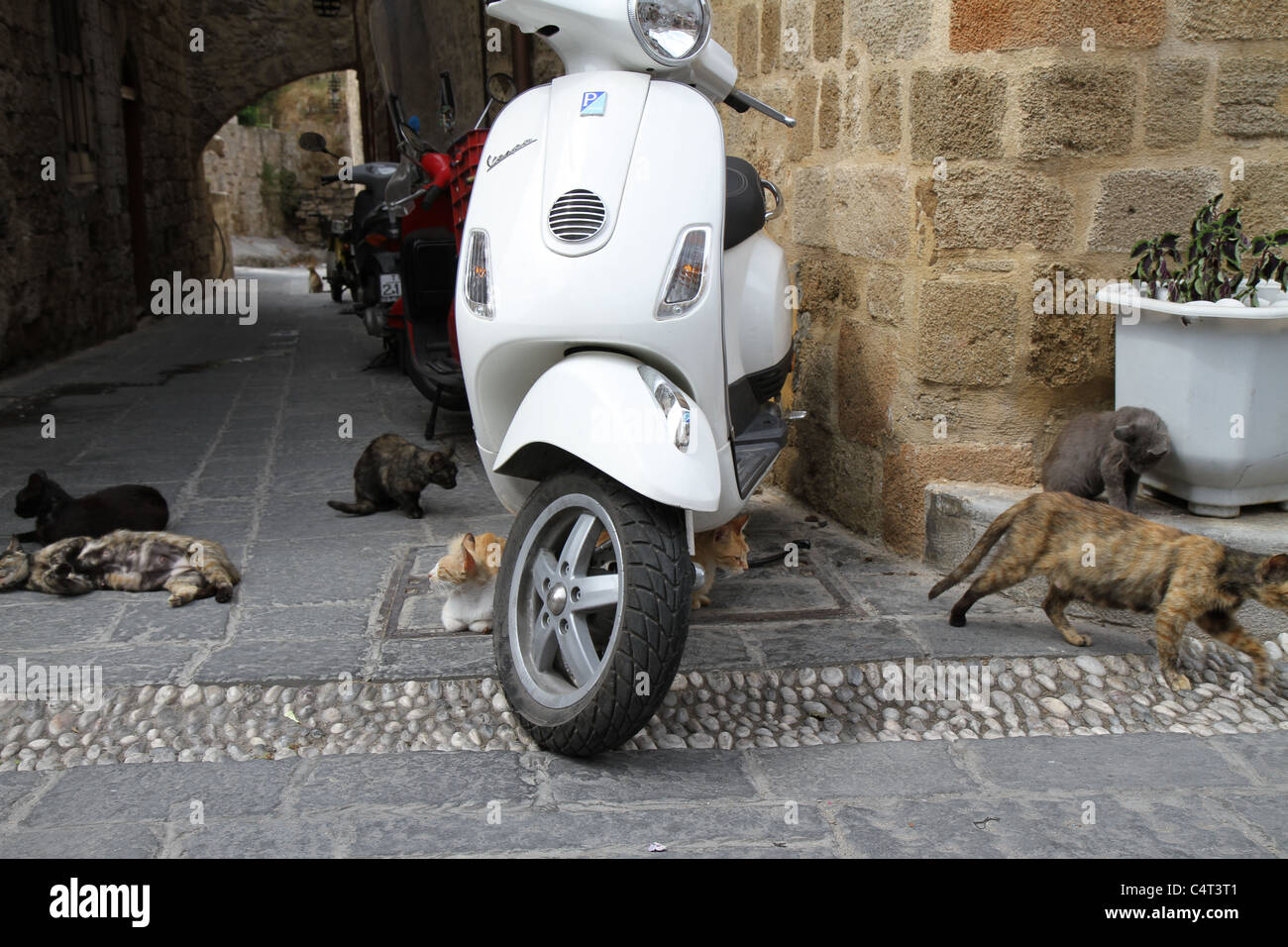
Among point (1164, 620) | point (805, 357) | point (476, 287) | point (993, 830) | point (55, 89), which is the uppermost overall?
point (55, 89)

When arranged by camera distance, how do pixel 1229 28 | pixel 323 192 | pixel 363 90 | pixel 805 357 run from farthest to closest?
pixel 323 192
pixel 363 90
pixel 805 357
pixel 1229 28

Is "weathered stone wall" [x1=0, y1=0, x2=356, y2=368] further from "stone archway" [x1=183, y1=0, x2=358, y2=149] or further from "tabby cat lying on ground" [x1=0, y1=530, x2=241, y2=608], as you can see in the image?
"tabby cat lying on ground" [x1=0, y1=530, x2=241, y2=608]

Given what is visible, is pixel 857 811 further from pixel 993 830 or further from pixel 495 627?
pixel 495 627

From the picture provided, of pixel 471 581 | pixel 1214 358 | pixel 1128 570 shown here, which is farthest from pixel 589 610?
pixel 1214 358

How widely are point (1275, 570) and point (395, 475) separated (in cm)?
273

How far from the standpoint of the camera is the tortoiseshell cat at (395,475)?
13.9 ft

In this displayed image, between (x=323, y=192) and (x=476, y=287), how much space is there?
2565 cm

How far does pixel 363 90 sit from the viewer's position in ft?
49.2

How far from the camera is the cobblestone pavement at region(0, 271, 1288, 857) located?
2291 mm

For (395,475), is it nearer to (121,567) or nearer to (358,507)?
(358,507)

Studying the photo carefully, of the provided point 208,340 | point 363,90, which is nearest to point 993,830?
point 208,340

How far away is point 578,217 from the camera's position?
266cm

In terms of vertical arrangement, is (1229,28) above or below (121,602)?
above

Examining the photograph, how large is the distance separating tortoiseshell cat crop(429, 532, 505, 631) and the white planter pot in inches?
71.5
